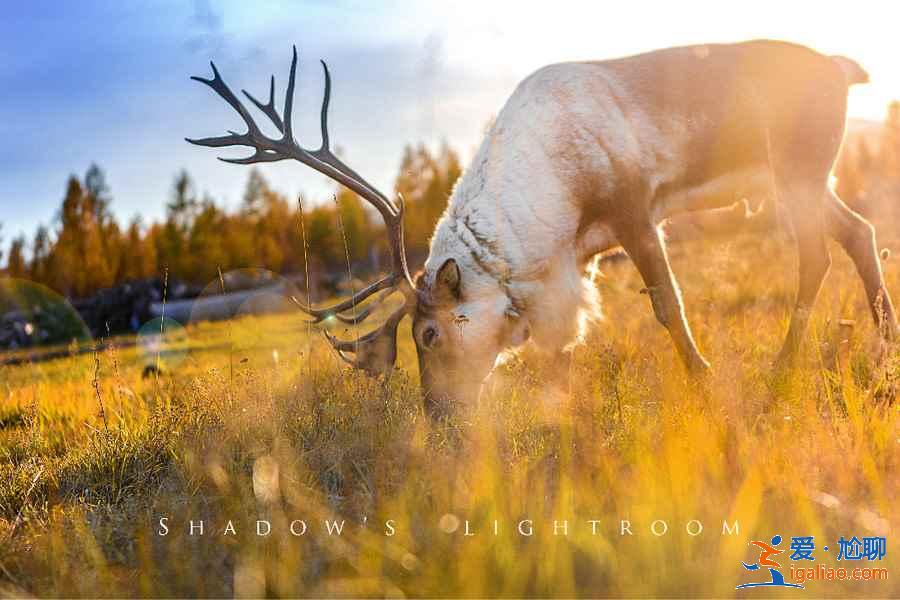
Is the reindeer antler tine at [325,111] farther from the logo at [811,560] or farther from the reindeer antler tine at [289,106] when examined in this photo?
the logo at [811,560]

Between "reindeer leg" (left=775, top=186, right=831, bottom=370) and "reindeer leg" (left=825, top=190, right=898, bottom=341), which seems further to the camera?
"reindeer leg" (left=825, top=190, right=898, bottom=341)

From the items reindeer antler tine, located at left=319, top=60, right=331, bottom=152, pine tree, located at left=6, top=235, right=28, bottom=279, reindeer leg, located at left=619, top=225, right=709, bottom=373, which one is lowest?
pine tree, located at left=6, top=235, right=28, bottom=279

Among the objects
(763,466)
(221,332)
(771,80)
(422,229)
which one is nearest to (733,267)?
(771,80)

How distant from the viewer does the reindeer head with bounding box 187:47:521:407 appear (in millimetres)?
4508

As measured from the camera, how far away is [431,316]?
4.57 metres

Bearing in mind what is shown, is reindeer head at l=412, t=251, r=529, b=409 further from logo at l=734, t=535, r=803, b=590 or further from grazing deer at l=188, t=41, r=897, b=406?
logo at l=734, t=535, r=803, b=590

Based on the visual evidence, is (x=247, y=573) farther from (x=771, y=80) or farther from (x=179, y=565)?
(x=771, y=80)

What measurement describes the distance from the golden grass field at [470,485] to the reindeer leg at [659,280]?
9.4 inches

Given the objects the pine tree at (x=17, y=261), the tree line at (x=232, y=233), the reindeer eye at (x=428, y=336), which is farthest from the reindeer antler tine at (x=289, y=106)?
the pine tree at (x=17, y=261)

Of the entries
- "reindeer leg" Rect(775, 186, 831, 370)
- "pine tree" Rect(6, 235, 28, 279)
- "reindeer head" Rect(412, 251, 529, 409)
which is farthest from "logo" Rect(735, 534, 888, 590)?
"pine tree" Rect(6, 235, 28, 279)

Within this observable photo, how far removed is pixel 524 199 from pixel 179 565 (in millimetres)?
2865

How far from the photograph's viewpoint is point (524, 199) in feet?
15.0

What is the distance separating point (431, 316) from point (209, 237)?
4073 centimetres

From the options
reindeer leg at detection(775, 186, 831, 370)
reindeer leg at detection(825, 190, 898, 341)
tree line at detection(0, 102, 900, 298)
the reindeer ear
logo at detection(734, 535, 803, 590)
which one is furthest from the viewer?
tree line at detection(0, 102, 900, 298)
